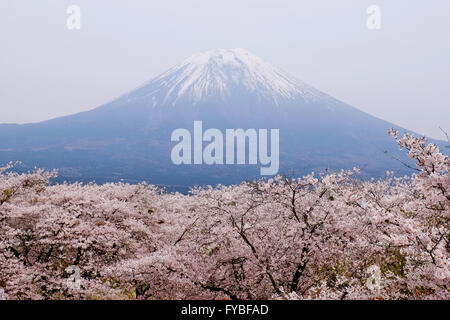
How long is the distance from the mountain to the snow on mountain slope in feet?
1.29

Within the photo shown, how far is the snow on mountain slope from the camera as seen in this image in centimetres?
12281

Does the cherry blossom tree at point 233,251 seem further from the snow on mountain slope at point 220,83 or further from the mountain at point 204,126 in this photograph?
the snow on mountain slope at point 220,83

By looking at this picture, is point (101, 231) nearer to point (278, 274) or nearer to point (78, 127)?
point (278, 274)

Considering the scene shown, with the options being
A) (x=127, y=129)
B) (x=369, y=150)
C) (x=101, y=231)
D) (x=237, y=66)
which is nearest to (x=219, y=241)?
(x=101, y=231)

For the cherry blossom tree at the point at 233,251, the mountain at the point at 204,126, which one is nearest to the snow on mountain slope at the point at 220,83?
the mountain at the point at 204,126

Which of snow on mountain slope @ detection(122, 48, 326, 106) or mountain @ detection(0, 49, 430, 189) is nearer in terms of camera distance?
mountain @ detection(0, 49, 430, 189)

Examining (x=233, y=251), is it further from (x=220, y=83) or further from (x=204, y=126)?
(x=220, y=83)

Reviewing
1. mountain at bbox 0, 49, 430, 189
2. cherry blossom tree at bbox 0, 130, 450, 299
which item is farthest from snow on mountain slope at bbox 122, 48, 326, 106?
cherry blossom tree at bbox 0, 130, 450, 299

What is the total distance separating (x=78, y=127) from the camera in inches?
4380

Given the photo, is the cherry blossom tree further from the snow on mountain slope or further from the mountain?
the snow on mountain slope

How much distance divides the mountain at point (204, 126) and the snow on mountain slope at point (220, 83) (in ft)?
1.29

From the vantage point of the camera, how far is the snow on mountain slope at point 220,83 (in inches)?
4835
